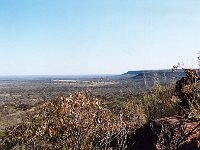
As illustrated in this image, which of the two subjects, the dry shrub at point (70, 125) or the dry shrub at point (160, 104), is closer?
the dry shrub at point (70, 125)

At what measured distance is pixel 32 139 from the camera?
12.4 metres

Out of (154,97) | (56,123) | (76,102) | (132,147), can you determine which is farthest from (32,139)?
(154,97)

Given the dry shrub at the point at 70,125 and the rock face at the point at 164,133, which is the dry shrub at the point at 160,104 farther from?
the dry shrub at the point at 70,125

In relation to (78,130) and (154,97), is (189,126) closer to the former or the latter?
(78,130)

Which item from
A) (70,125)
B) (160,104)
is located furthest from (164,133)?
(160,104)

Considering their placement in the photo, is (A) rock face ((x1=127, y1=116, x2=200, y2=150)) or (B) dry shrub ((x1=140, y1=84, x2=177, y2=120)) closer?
(A) rock face ((x1=127, y1=116, x2=200, y2=150))

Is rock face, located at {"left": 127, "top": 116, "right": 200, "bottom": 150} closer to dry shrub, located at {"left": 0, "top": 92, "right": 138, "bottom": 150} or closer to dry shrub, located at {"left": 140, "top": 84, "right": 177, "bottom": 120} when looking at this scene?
dry shrub, located at {"left": 0, "top": 92, "right": 138, "bottom": 150}

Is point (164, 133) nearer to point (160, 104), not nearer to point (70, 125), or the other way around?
point (70, 125)

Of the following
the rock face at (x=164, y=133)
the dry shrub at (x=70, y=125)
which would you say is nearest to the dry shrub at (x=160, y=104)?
the rock face at (x=164, y=133)

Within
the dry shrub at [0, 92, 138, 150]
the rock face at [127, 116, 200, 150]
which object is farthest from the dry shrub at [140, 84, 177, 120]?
the dry shrub at [0, 92, 138, 150]

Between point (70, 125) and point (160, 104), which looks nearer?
point (70, 125)

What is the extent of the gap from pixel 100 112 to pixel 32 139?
2.23m

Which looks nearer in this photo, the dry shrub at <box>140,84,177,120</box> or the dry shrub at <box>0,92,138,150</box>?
the dry shrub at <box>0,92,138,150</box>

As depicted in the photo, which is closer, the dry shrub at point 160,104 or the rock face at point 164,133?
the rock face at point 164,133
